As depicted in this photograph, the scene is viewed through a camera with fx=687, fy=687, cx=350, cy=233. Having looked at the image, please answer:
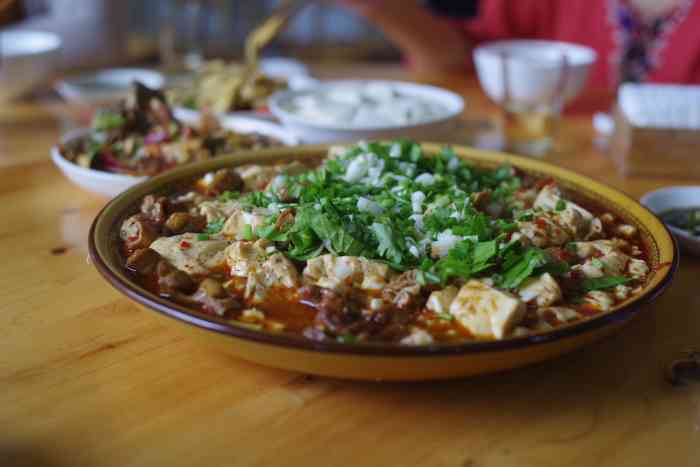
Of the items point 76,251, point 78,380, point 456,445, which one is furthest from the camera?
point 76,251

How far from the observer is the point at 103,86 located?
3.10 meters

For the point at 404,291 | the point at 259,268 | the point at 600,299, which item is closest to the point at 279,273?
the point at 259,268

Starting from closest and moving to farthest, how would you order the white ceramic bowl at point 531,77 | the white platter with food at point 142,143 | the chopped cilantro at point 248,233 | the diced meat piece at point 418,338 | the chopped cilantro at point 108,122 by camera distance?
the diced meat piece at point 418,338
the chopped cilantro at point 248,233
the white platter with food at point 142,143
the chopped cilantro at point 108,122
the white ceramic bowl at point 531,77

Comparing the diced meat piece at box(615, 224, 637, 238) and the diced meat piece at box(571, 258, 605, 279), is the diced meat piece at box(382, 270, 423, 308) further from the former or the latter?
the diced meat piece at box(615, 224, 637, 238)

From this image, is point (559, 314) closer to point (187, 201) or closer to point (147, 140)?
point (187, 201)

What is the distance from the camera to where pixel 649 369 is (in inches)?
52.6

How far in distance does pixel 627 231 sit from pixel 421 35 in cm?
260

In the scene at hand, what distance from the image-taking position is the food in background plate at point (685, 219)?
1.83m

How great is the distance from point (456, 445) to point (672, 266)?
1.89 feet

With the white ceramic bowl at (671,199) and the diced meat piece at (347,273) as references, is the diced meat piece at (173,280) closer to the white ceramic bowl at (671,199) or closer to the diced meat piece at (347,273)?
the diced meat piece at (347,273)

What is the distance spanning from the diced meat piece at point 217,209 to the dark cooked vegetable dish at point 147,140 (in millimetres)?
472

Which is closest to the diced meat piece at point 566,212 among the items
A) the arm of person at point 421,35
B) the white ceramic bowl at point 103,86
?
the white ceramic bowl at point 103,86

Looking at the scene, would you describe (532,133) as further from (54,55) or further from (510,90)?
(54,55)

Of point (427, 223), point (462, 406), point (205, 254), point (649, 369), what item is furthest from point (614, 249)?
Answer: point (205, 254)
